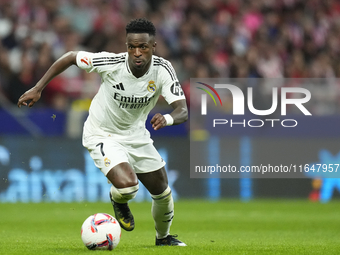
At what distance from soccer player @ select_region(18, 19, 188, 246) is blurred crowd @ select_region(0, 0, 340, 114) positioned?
694 cm

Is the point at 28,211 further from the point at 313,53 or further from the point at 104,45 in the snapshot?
the point at 313,53

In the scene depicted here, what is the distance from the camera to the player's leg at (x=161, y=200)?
739 centimetres

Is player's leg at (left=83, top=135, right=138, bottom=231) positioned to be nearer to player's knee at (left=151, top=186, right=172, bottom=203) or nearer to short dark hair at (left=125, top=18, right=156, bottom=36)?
player's knee at (left=151, top=186, right=172, bottom=203)

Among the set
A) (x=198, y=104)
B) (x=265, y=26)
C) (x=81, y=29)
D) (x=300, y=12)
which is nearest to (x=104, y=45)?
(x=81, y=29)

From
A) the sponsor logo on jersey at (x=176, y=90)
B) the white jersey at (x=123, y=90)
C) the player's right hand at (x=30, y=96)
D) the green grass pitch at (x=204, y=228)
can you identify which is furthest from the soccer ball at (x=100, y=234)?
the sponsor logo on jersey at (x=176, y=90)

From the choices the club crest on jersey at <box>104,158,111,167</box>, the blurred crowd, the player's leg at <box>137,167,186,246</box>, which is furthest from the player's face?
the blurred crowd

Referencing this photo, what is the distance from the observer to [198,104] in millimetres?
13797

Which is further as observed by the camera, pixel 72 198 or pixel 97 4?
pixel 97 4

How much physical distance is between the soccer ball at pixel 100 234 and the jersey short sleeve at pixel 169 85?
4.78 ft

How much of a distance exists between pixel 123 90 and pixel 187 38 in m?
10.1

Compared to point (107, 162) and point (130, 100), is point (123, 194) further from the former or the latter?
point (130, 100)

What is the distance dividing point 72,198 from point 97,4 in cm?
608

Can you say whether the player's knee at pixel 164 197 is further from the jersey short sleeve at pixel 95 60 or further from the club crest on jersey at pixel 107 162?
the jersey short sleeve at pixel 95 60

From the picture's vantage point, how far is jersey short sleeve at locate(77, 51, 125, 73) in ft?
23.2
